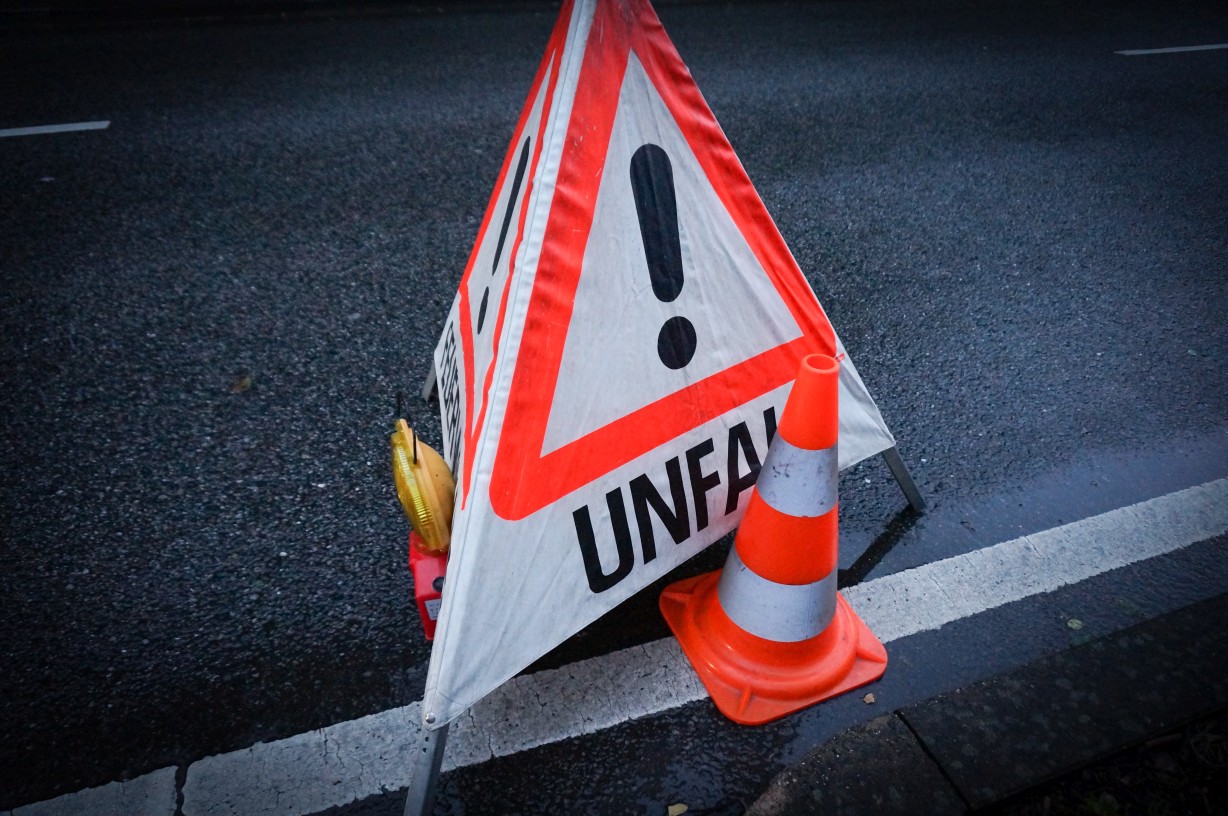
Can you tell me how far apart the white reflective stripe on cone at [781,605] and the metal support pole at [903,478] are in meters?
0.59

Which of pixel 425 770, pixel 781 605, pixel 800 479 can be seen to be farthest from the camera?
pixel 781 605

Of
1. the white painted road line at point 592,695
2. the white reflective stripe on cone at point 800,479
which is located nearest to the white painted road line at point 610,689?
the white painted road line at point 592,695

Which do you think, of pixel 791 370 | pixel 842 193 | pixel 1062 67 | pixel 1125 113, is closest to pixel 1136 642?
pixel 791 370

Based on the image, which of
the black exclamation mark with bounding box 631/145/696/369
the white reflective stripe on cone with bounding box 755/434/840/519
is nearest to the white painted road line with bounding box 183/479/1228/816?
the white reflective stripe on cone with bounding box 755/434/840/519

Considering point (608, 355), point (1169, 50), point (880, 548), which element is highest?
point (608, 355)

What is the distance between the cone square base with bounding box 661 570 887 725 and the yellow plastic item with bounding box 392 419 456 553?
73 centimetres

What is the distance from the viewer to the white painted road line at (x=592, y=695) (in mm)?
1897

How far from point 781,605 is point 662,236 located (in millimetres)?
992

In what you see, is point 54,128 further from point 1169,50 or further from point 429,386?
point 1169,50

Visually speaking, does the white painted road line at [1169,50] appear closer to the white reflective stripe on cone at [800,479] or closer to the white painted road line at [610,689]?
the white painted road line at [610,689]

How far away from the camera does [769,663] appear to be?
2.13 metres

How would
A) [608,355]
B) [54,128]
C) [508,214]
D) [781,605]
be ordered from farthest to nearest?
[54,128]
[508,214]
[781,605]
[608,355]

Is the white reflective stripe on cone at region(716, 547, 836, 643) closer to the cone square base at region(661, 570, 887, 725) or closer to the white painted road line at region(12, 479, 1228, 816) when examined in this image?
the cone square base at region(661, 570, 887, 725)

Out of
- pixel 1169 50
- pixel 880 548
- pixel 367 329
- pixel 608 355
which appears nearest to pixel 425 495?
pixel 608 355
